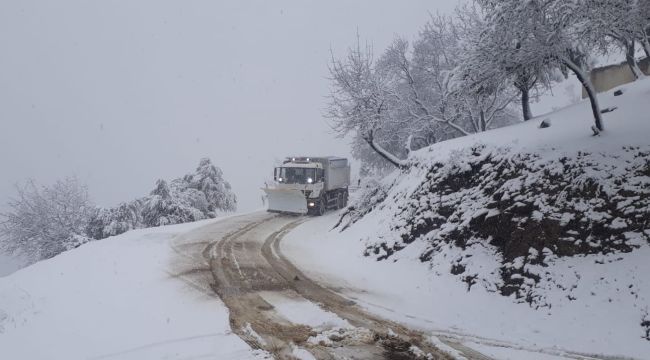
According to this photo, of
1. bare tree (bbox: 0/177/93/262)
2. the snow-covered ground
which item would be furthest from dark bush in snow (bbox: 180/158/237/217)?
the snow-covered ground

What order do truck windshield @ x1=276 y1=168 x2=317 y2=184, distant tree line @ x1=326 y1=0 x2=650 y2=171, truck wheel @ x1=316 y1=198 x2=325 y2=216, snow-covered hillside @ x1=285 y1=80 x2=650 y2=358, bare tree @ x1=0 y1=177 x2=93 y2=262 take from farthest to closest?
bare tree @ x1=0 y1=177 x2=93 y2=262
truck windshield @ x1=276 y1=168 x2=317 y2=184
truck wheel @ x1=316 y1=198 x2=325 y2=216
distant tree line @ x1=326 y1=0 x2=650 y2=171
snow-covered hillside @ x1=285 y1=80 x2=650 y2=358

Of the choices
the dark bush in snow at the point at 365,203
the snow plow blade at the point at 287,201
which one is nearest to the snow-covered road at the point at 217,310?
the dark bush in snow at the point at 365,203

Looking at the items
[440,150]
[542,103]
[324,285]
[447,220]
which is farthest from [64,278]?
[542,103]

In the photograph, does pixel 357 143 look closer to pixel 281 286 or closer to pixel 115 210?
pixel 115 210

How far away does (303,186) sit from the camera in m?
26.1

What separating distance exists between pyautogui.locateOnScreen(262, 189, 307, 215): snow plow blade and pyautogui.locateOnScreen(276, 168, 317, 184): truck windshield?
80 cm

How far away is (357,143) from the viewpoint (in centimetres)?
3512

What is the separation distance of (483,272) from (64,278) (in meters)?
11.7

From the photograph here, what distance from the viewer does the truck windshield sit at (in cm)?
2641

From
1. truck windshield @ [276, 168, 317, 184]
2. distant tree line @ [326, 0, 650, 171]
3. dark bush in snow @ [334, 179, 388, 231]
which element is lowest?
dark bush in snow @ [334, 179, 388, 231]

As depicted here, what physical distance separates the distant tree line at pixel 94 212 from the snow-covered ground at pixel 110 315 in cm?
1426

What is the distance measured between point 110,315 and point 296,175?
1809cm

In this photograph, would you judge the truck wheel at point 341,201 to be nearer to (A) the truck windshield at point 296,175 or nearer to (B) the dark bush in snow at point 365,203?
(A) the truck windshield at point 296,175

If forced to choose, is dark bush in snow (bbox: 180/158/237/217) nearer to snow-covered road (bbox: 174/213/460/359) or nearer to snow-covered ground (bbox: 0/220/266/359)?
snow-covered road (bbox: 174/213/460/359)
